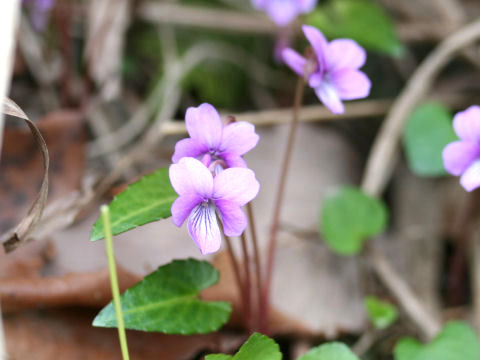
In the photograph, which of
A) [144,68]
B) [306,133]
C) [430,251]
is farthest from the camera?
[144,68]

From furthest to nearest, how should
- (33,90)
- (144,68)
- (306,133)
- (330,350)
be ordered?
(144,68) → (33,90) → (306,133) → (330,350)

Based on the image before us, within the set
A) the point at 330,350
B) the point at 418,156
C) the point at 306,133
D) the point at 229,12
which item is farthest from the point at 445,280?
the point at 229,12

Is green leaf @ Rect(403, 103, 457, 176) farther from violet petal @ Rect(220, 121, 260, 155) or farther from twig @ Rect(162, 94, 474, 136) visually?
violet petal @ Rect(220, 121, 260, 155)

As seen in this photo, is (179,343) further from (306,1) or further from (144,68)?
(144,68)

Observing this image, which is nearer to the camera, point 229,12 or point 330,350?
point 330,350

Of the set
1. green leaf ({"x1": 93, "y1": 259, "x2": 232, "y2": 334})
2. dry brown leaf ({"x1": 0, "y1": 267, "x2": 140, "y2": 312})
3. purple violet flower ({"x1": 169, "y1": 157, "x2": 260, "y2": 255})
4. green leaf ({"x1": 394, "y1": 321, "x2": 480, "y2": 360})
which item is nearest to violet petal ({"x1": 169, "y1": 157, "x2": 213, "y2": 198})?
purple violet flower ({"x1": 169, "y1": 157, "x2": 260, "y2": 255})

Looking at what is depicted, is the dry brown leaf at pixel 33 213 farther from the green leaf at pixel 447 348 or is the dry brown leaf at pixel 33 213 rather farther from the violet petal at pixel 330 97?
the green leaf at pixel 447 348
